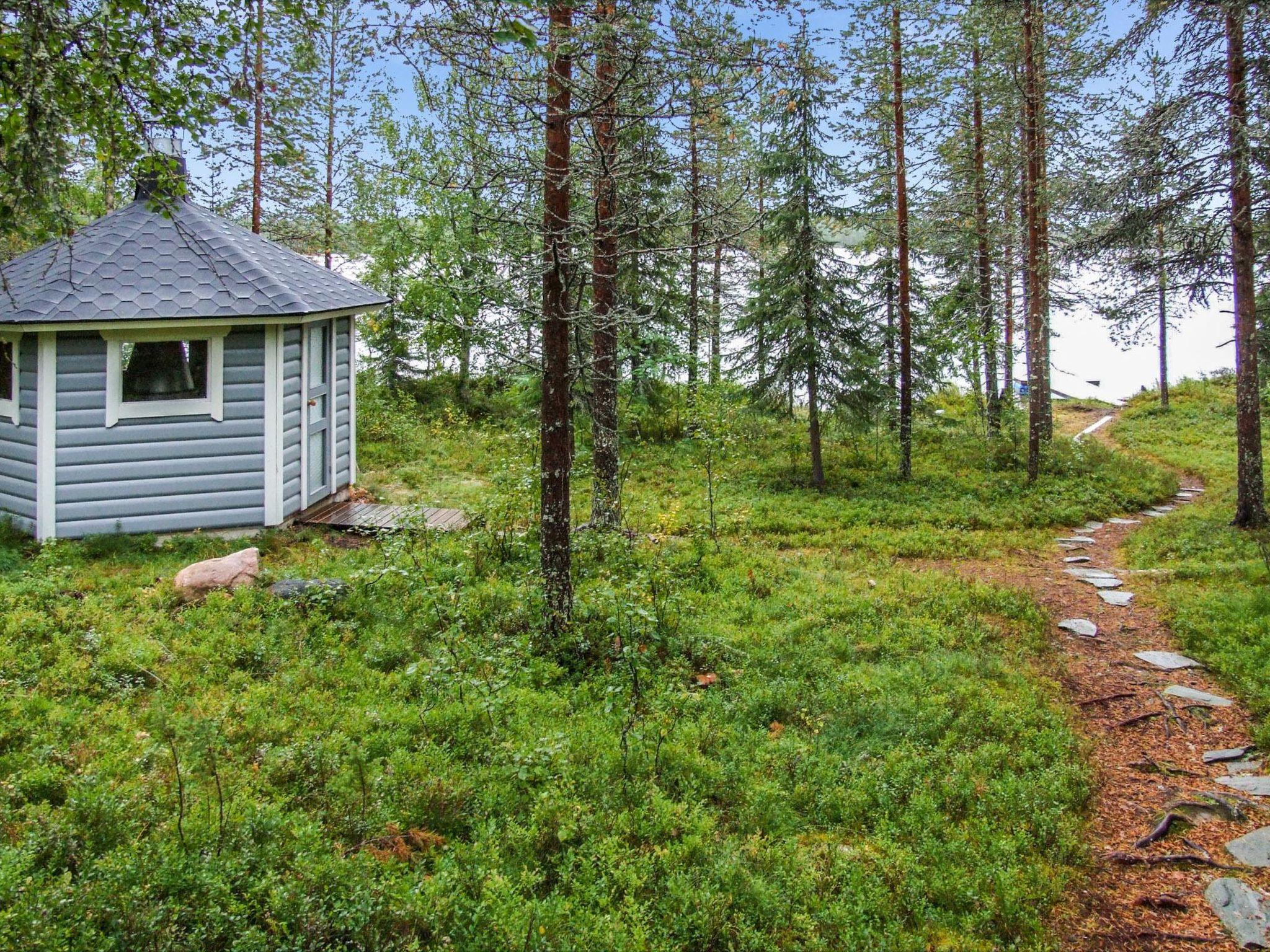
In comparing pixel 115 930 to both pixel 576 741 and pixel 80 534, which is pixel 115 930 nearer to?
pixel 576 741

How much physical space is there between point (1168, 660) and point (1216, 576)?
8.64ft

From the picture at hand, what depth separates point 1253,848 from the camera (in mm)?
4930

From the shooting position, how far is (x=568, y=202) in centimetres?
700

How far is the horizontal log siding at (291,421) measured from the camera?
10852 millimetres

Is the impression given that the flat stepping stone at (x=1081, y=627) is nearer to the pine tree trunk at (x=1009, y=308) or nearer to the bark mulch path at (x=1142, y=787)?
the bark mulch path at (x=1142, y=787)

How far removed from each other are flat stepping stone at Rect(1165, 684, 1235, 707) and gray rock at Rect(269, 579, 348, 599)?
24.4 feet

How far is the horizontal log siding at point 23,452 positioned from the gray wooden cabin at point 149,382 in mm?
17

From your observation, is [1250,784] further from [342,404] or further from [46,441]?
[46,441]

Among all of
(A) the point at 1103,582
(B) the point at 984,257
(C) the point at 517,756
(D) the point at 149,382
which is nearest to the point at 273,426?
(D) the point at 149,382

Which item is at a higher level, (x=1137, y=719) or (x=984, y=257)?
(x=984, y=257)

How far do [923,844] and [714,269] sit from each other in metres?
21.7

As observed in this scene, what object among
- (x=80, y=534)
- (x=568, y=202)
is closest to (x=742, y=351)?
(x=568, y=202)

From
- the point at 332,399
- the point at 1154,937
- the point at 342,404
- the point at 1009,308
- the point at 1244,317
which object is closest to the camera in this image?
the point at 1154,937

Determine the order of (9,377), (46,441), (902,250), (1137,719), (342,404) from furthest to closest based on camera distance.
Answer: (902,250), (342,404), (9,377), (46,441), (1137,719)
